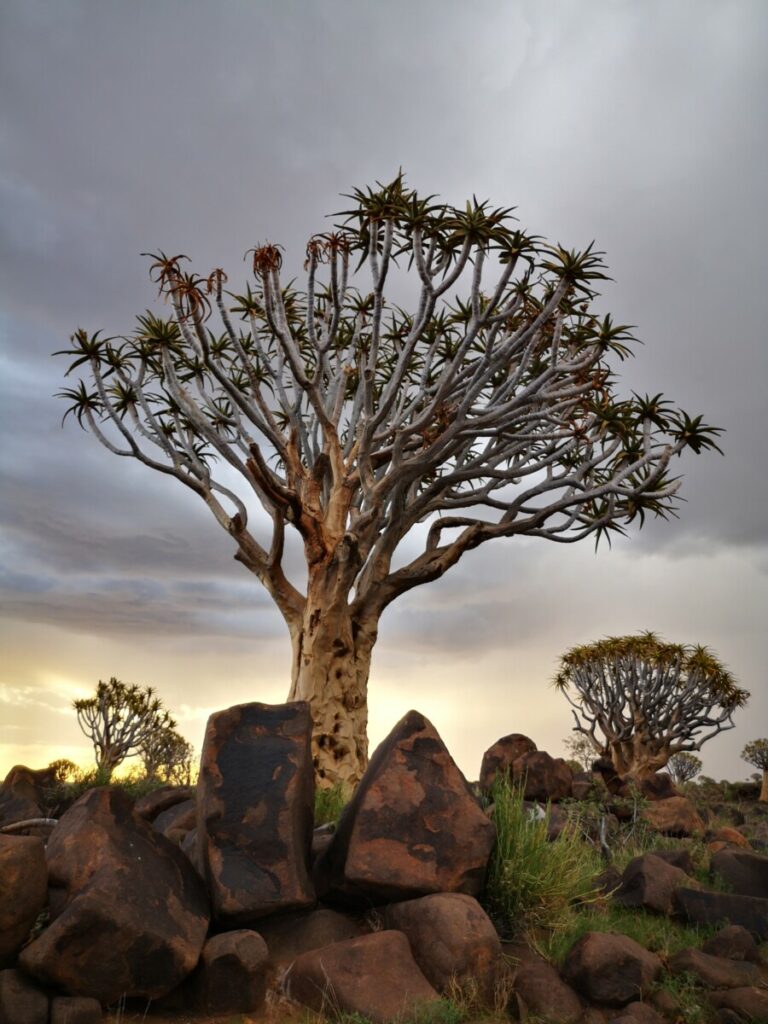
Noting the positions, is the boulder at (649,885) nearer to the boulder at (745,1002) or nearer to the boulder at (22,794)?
the boulder at (745,1002)

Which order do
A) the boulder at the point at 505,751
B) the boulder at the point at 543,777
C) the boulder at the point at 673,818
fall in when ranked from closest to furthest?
1. the boulder at the point at 673,818
2. the boulder at the point at 543,777
3. the boulder at the point at 505,751

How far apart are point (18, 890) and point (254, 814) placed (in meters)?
1.75

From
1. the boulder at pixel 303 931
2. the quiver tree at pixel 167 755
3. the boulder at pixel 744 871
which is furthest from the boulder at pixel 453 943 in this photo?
the quiver tree at pixel 167 755

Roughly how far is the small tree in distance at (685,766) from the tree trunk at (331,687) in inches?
941

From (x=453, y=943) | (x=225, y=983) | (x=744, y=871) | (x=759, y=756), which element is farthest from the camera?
(x=759, y=756)

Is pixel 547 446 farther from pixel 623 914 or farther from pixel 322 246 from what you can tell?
pixel 623 914

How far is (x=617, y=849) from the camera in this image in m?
11.9

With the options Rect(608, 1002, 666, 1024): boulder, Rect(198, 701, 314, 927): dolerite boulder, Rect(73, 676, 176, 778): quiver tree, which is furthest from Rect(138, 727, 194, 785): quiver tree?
Rect(608, 1002, 666, 1024): boulder

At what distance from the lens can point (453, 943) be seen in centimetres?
623

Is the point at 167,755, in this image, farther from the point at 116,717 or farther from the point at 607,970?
the point at 607,970

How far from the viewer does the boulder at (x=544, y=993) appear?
6289 millimetres

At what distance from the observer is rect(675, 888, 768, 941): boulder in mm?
8461

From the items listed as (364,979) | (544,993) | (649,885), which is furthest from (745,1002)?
(364,979)

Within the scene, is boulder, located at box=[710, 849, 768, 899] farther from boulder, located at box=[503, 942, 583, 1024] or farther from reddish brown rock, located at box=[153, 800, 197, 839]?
reddish brown rock, located at box=[153, 800, 197, 839]
